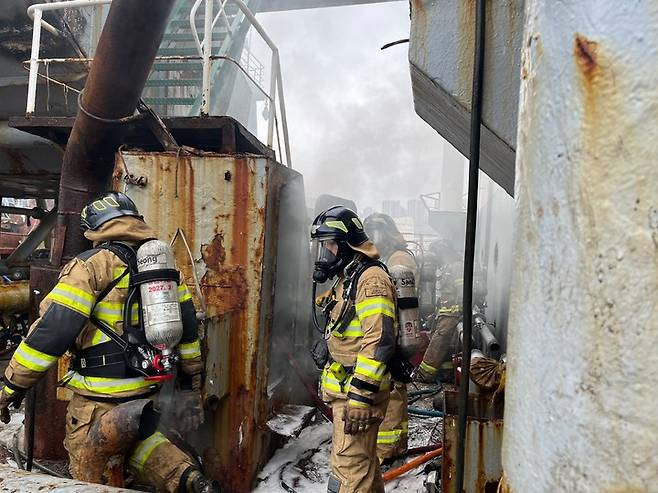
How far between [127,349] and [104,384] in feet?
0.85

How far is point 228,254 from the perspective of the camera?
4.04 meters

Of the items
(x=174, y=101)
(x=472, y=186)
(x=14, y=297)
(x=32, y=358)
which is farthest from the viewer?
(x=14, y=297)

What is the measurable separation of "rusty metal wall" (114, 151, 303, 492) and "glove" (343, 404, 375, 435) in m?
1.17

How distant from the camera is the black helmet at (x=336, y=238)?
348 cm

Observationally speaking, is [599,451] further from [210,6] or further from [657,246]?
[210,6]

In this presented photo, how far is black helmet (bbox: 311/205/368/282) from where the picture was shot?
137 inches

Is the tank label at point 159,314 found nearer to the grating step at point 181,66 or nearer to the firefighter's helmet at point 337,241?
the firefighter's helmet at point 337,241

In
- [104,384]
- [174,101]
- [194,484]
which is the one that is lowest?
[194,484]

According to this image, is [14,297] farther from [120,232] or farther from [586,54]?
[586,54]

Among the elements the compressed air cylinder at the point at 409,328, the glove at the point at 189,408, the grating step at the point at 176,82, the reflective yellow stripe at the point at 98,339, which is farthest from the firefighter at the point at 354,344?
the grating step at the point at 176,82

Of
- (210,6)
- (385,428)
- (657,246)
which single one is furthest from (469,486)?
(210,6)

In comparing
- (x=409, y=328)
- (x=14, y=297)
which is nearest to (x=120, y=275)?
(x=409, y=328)

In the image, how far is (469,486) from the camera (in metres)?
2.90

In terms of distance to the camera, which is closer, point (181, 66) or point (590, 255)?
point (590, 255)
